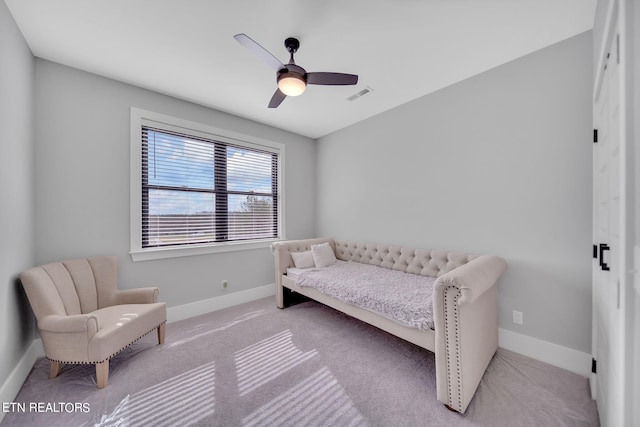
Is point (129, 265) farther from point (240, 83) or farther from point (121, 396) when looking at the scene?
point (240, 83)

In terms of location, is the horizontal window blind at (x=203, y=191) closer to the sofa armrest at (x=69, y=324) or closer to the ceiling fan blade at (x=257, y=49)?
the sofa armrest at (x=69, y=324)

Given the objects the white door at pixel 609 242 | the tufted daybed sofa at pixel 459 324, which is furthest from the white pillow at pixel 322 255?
the white door at pixel 609 242

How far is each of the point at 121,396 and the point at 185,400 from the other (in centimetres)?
48

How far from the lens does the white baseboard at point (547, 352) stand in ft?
6.01

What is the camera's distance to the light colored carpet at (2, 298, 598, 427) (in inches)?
57.7

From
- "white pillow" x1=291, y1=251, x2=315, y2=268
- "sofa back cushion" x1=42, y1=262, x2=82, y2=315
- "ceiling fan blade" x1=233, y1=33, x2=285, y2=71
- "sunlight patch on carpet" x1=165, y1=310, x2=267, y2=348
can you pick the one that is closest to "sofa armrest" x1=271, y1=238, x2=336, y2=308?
"white pillow" x1=291, y1=251, x2=315, y2=268

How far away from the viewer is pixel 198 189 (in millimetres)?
3078

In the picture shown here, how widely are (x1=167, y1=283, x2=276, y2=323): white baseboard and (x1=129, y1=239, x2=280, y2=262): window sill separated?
24.9 inches

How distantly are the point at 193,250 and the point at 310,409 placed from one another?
7.53 feet

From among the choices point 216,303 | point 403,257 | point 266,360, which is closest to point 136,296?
point 216,303

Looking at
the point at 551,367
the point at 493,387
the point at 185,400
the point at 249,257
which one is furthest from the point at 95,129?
the point at 551,367

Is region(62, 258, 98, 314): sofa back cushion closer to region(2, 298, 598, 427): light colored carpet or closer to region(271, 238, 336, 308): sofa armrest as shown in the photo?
region(2, 298, 598, 427): light colored carpet

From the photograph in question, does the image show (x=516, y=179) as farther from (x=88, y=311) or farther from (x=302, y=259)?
(x=88, y=311)

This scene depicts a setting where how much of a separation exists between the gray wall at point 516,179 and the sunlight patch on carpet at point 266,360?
6.12 ft
